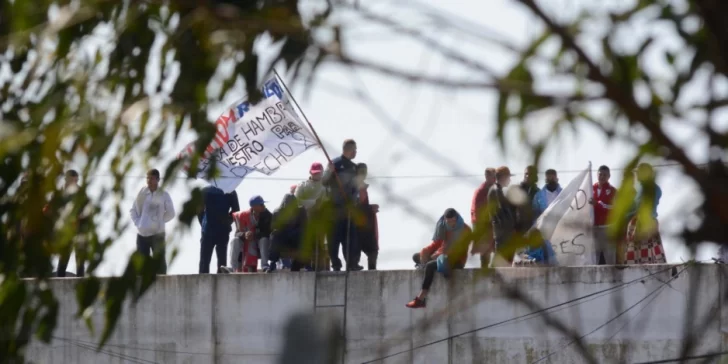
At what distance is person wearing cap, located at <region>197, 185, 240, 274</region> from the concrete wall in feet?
0.83

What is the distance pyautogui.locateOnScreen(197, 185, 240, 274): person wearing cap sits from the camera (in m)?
13.4

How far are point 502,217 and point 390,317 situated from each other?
392 inches

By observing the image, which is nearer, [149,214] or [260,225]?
[149,214]

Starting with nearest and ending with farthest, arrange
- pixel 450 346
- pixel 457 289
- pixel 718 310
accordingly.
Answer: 1. pixel 718 310
2. pixel 457 289
3. pixel 450 346

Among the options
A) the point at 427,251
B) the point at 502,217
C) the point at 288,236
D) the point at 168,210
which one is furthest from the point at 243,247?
the point at 502,217

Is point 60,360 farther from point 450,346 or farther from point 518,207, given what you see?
point 518,207

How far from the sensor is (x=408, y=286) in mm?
13117

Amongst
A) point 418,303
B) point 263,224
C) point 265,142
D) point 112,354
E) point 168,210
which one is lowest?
point 112,354

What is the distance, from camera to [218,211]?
44.3 ft

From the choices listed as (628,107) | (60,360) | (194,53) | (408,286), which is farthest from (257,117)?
(628,107)

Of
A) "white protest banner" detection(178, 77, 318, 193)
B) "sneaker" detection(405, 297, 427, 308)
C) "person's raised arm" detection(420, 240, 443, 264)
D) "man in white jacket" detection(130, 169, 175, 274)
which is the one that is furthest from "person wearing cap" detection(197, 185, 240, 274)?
"person's raised arm" detection(420, 240, 443, 264)

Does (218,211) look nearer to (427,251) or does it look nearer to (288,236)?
(288,236)

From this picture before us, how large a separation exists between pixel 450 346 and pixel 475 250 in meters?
9.98

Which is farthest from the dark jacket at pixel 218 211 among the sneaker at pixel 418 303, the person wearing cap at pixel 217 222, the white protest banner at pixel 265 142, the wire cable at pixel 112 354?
the sneaker at pixel 418 303
